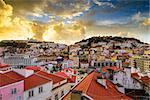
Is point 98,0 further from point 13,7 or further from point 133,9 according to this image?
point 13,7

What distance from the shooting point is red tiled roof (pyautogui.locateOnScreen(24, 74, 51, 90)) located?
3.08 meters

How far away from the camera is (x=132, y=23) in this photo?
3.53 meters

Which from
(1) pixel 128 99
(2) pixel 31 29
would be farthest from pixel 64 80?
(1) pixel 128 99

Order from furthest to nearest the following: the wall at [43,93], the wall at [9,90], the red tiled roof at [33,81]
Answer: the red tiled roof at [33,81] < the wall at [43,93] < the wall at [9,90]

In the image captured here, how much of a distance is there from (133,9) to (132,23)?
0.41m

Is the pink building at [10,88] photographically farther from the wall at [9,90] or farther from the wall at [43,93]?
the wall at [43,93]

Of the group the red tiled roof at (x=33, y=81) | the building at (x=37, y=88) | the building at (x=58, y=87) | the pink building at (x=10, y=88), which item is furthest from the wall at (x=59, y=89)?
the pink building at (x=10, y=88)

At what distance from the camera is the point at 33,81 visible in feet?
10.7

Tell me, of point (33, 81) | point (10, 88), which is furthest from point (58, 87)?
point (10, 88)

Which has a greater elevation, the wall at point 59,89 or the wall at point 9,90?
the wall at point 9,90

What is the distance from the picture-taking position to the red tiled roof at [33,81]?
Result: 10.1 ft

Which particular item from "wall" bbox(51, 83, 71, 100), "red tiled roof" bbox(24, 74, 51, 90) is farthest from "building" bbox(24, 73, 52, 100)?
"wall" bbox(51, 83, 71, 100)

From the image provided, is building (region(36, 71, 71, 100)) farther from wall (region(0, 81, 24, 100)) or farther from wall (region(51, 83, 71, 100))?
wall (region(0, 81, 24, 100))

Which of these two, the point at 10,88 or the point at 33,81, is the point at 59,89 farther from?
the point at 10,88
